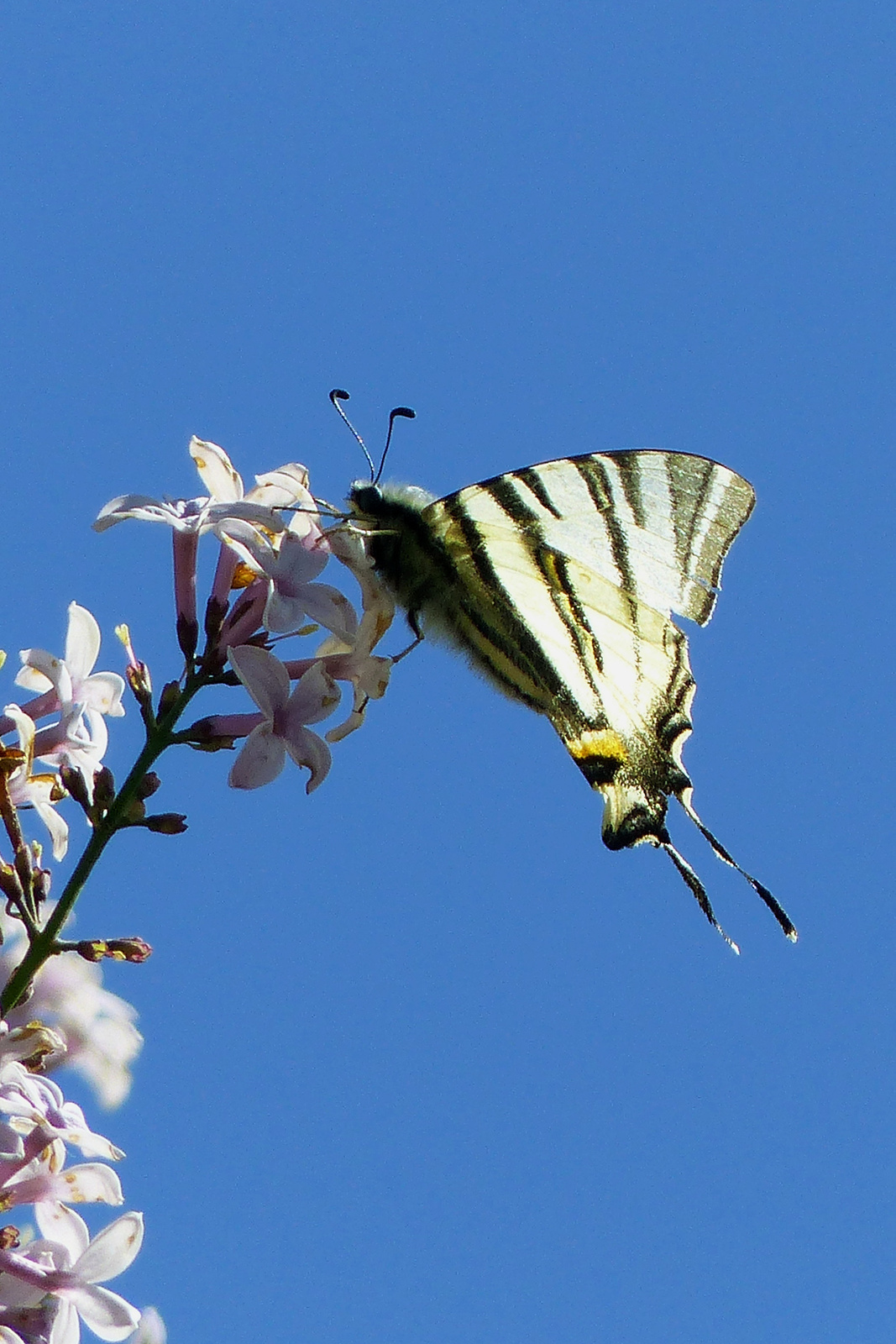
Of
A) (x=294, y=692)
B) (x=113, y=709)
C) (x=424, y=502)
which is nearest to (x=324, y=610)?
(x=294, y=692)

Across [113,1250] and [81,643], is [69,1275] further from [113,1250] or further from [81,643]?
[81,643]

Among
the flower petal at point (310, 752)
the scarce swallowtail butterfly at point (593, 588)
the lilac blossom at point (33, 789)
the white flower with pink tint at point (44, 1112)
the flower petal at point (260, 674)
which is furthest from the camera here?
the scarce swallowtail butterfly at point (593, 588)

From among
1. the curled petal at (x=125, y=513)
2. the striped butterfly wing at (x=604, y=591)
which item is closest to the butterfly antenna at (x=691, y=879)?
the striped butterfly wing at (x=604, y=591)

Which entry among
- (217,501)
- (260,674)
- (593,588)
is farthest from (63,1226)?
(593,588)

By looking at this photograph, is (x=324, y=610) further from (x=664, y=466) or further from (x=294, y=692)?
(x=664, y=466)

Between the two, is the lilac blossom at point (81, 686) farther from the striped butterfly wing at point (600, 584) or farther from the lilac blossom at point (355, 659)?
the striped butterfly wing at point (600, 584)
